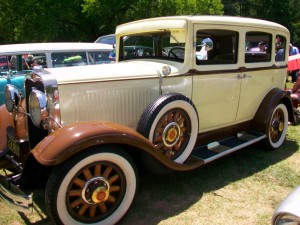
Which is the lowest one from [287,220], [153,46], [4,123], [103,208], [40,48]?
[103,208]

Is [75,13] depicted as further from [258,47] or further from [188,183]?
[188,183]

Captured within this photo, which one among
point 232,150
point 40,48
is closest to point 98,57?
point 40,48

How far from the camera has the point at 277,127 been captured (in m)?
4.81

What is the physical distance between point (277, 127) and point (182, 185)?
77.0 inches

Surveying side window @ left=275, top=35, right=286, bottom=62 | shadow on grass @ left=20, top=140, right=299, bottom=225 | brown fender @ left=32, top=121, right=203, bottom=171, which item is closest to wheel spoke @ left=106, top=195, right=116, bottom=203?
shadow on grass @ left=20, top=140, right=299, bottom=225

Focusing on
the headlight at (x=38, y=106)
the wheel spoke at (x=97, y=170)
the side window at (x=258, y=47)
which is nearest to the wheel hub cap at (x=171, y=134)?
the wheel spoke at (x=97, y=170)

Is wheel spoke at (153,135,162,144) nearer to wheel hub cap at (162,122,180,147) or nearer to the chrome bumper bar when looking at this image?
wheel hub cap at (162,122,180,147)

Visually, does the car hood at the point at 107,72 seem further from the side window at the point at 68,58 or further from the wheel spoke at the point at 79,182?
the side window at the point at 68,58

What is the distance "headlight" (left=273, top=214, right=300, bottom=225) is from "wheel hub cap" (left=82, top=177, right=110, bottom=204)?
1395mm

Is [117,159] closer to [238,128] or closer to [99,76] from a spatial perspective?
[99,76]

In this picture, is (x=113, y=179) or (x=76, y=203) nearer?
(x=76, y=203)

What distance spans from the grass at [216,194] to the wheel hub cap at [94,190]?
39 cm

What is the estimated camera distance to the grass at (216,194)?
3066 mm

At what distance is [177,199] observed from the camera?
3.40 metres
